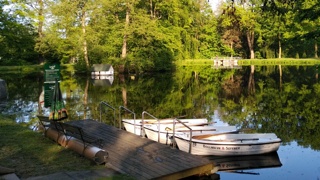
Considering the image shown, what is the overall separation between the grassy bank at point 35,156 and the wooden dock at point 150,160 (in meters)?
0.73

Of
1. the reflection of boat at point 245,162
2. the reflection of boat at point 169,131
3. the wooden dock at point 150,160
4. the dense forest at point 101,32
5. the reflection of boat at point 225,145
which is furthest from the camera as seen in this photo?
the dense forest at point 101,32

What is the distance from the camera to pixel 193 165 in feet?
24.9

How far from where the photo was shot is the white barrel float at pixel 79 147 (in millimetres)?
7445

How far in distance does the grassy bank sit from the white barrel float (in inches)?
4.7

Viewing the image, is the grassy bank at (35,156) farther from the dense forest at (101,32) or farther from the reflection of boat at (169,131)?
the dense forest at (101,32)

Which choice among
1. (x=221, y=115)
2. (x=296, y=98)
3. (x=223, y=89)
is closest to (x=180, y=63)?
(x=223, y=89)

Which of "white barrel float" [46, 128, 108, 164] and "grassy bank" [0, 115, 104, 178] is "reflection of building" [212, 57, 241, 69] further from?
"white barrel float" [46, 128, 108, 164]

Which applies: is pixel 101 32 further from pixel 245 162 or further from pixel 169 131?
pixel 245 162

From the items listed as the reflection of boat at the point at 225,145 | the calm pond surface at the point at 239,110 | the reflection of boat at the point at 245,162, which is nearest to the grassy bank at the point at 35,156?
the reflection of boat at the point at 225,145

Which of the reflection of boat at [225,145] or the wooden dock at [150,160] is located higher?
the wooden dock at [150,160]

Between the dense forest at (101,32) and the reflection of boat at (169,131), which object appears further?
the dense forest at (101,32)

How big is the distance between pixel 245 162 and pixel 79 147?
503 centimetres

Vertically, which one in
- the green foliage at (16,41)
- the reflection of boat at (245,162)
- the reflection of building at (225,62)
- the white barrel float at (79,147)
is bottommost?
the reflection of boat at (245,162)

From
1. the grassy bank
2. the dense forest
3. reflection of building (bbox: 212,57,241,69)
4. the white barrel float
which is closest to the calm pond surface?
the white barrel float
